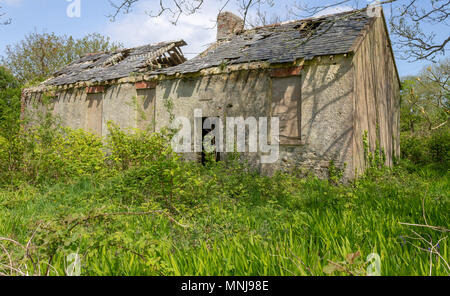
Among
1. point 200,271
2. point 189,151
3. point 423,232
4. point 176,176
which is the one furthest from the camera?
point 189,151

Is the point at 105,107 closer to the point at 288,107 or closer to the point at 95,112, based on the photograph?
the point at 95,112

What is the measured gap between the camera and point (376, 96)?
35.4 ft

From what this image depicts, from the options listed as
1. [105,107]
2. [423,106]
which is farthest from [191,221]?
[423,106]

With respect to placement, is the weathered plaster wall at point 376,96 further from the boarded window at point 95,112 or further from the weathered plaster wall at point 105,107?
the boarded window at point 95,112

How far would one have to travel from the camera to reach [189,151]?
1047 cm

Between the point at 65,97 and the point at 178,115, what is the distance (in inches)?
266

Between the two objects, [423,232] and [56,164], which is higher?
[56,164]

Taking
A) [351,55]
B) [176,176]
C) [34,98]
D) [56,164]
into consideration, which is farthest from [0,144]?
[34,98]

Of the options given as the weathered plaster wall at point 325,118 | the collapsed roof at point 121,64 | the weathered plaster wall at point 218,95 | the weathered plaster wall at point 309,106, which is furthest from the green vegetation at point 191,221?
the collapsed roof at point 121,64

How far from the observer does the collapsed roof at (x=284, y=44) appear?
851 cm

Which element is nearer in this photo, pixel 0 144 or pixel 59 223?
pixel 59 223

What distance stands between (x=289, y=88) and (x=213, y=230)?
615cm
